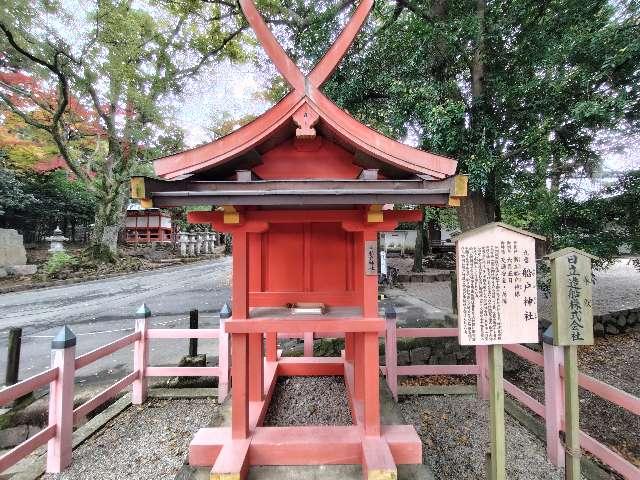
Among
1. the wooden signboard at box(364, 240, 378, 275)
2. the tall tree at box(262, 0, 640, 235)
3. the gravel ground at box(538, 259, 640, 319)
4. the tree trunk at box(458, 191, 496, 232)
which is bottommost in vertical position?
the gravel ground at box(538, 259, 640, 319)

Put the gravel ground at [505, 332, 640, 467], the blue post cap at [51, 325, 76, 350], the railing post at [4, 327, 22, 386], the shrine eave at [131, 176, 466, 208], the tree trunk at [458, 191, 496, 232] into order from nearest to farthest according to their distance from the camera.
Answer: the shrine eave at [131, 176, 466, 208], the blue post cap at [51, 325, 76, 350], the railing post at [4, 327, 22, 386], the gravel ground at [505, 332, 640, 467], the tree trunk at [458, 191, 496, 232]

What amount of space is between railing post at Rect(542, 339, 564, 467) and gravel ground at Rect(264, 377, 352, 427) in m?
2.43

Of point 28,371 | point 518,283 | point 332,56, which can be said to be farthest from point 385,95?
point 28,371

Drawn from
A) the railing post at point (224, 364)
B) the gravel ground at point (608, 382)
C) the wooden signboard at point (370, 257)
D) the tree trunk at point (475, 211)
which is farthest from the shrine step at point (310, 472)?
the tree trunk at point (475, 211)

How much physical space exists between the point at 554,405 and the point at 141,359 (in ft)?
19.0

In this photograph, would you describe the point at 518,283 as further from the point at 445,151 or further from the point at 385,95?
the point at 385,95

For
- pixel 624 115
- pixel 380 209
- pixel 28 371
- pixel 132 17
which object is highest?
pixel 132 17

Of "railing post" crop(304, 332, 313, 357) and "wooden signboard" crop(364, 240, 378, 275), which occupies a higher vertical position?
"wooden signboard" crop(364, 240, 378, 275)

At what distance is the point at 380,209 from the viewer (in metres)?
2.99

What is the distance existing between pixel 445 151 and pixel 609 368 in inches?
242

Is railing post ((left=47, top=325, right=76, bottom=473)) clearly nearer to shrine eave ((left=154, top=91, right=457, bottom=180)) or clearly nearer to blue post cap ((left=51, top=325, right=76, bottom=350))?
blue post cap ((left=51, top=325, right=76, bottom=350))

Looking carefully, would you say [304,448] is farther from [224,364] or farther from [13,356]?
[13,356]

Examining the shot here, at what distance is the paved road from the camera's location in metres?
6.31

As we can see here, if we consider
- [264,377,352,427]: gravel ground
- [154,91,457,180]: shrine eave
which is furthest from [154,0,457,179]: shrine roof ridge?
[264,377,352,427]: gravel ground
